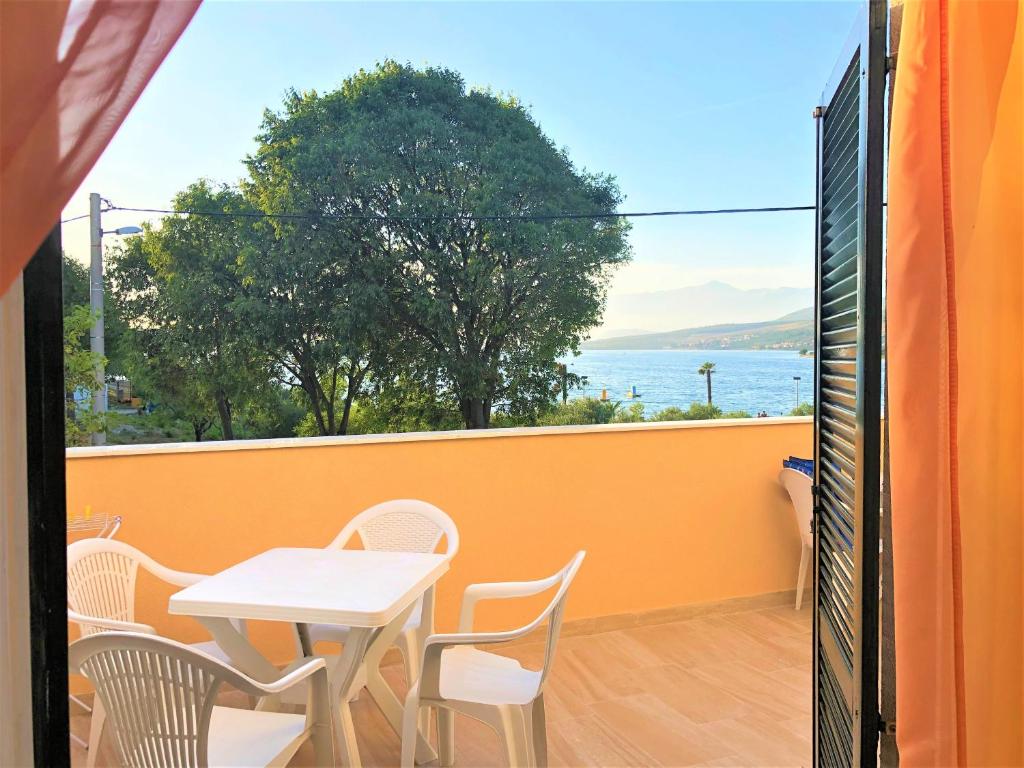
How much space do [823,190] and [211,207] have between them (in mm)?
6542

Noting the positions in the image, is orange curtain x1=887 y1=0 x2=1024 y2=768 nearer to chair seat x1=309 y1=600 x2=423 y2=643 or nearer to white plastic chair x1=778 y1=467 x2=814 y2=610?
chair seat x1=309 y1=600 x2=423 y2=643

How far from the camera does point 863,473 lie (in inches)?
51.9

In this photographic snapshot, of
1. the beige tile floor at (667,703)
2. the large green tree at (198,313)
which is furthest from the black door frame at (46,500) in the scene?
the large green tree at (198,313)

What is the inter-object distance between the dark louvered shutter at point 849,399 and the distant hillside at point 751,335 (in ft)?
26.3

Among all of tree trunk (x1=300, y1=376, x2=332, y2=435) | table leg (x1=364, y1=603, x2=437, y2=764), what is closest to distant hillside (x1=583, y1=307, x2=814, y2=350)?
tree trunk (x1=300, y1=376, x2=332, y2=435)

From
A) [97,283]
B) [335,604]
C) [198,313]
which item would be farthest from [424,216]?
[335,604]

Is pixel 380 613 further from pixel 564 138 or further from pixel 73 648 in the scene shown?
pixel 564 138

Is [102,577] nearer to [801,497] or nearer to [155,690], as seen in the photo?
[155,690]

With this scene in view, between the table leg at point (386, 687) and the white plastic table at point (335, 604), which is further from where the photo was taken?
the table leg at point (386, 687)

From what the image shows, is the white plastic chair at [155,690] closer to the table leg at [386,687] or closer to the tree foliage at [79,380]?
the table leg at [386,687]

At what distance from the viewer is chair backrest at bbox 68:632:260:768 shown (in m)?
1.66

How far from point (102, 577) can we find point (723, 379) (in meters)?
8.54

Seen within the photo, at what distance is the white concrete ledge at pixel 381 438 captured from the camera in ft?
10.8

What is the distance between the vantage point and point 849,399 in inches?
60.0
